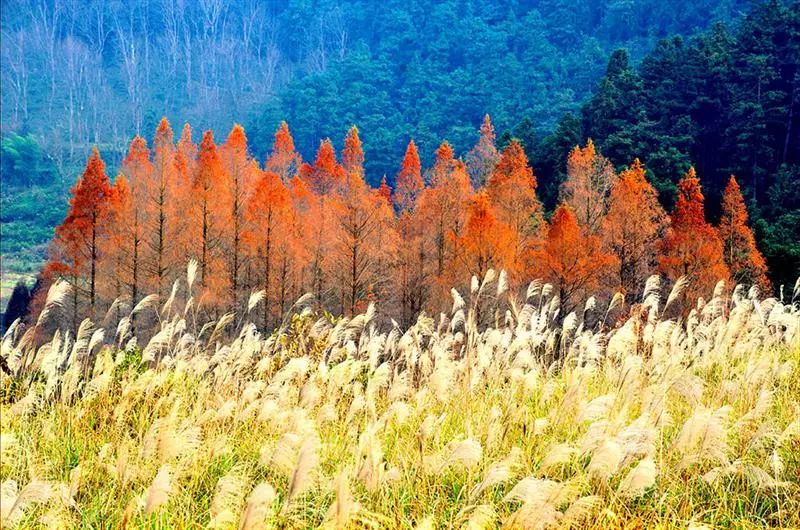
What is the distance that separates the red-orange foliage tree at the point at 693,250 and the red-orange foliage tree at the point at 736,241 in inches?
25.1

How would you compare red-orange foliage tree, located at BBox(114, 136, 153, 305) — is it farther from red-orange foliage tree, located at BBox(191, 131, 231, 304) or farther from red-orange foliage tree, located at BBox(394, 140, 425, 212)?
red-orange foliage tree, located at BBox(394, 140, 425, 212)

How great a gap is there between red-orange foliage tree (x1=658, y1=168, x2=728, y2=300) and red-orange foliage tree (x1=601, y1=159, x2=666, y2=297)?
0.56m

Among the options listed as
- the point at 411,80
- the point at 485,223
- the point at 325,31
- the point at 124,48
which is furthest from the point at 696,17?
the point at 124,48

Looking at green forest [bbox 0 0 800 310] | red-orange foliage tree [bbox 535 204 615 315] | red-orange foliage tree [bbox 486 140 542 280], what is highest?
green forest [bbox 0 0 800 310]

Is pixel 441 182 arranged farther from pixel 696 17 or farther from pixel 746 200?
pixel 696 17

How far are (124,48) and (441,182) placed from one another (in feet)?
398

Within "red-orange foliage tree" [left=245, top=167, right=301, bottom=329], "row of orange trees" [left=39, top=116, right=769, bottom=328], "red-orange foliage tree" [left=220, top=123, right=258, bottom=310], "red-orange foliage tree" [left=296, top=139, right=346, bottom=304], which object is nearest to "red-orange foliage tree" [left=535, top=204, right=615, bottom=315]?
"row of orange trees" [left=39, top=116, right=769, bottom=328]

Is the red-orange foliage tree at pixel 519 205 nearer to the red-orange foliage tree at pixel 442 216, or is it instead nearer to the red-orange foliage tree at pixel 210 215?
the red-orange foliage tree at pixel 442 216

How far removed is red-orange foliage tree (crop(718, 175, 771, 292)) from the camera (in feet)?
71.8

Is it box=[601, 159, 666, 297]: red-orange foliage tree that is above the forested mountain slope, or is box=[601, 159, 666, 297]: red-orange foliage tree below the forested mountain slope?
below

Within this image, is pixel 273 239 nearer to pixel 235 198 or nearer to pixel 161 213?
pixel 235 198

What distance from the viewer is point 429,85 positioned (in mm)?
85938

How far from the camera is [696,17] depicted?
215ft

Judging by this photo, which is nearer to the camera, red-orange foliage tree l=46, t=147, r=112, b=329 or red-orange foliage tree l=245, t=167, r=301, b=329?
red-orange foliage tree l=245, t=167, r=301, b=329
